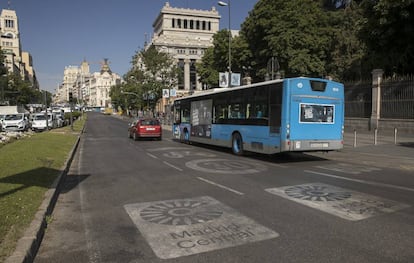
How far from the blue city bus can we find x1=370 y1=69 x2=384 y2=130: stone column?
12.7 metres

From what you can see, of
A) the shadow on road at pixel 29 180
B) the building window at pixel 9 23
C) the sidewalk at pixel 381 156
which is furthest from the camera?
the building window at pixel 9 23

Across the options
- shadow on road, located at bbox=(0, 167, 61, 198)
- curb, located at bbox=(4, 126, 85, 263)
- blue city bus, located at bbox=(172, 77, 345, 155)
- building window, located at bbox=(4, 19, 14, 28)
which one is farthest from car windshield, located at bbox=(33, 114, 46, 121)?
building window, located at bbox=(4, 19, 14, 28)

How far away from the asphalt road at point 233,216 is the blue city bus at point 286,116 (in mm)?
1696

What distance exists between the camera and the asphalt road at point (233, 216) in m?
4.45

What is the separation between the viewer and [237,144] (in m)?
15.5

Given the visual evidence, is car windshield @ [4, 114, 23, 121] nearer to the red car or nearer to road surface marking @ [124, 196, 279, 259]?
the red car

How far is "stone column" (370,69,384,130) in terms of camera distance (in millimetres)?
24234

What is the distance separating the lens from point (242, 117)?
14.8 metres

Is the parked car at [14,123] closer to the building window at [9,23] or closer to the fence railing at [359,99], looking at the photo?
the fence railing at [359,99]

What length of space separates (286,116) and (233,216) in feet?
22.8

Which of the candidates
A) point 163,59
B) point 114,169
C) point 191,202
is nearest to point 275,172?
point 191,202

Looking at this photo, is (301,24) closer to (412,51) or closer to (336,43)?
(336,43)

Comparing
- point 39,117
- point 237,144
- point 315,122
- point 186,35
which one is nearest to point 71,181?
point 237,144

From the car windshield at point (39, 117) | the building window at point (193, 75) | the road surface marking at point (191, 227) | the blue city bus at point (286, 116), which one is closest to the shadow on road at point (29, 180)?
the road surface marking at point (191, 227)
